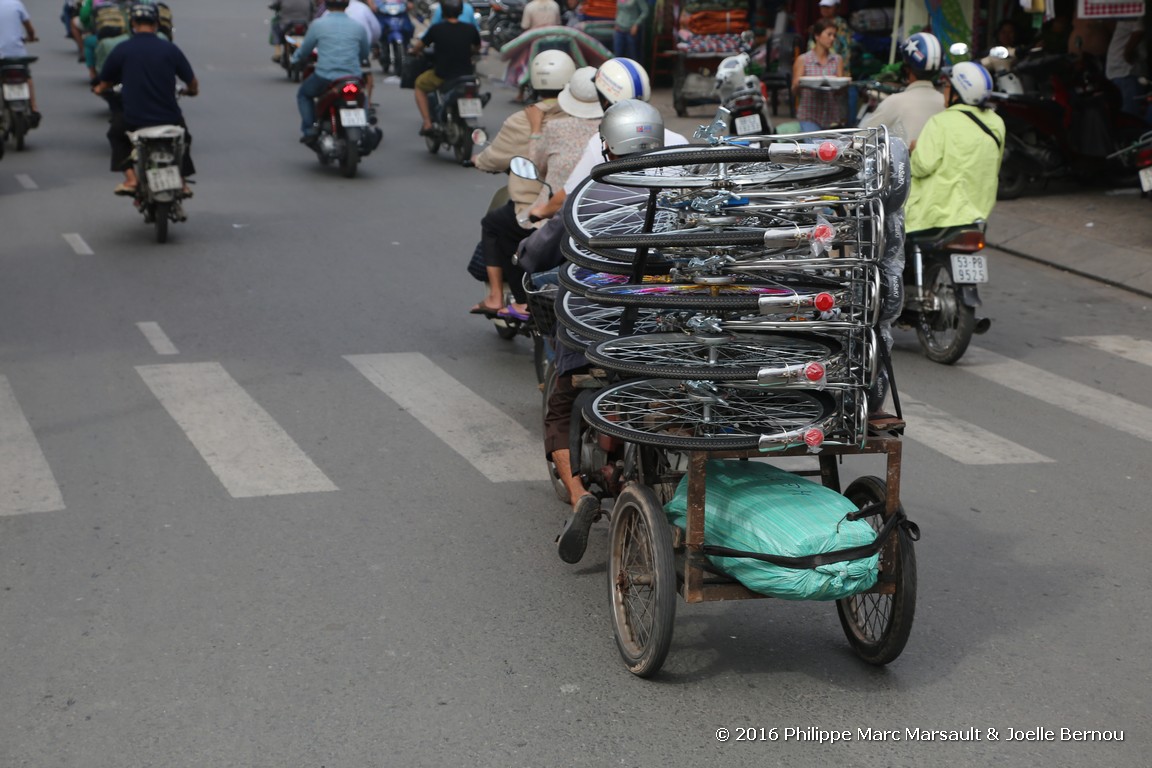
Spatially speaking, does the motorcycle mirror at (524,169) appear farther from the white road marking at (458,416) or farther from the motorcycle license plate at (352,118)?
the motorcycle license plate at (352,118)

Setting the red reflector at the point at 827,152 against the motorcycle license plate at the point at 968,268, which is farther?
the motorcycle license plate at the point at 968,268

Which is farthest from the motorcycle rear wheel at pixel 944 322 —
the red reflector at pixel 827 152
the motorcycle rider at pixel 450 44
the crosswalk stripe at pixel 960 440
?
the motorcycle rider at pixel 450 44

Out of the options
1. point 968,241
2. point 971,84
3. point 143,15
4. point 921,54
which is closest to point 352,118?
point 143,15

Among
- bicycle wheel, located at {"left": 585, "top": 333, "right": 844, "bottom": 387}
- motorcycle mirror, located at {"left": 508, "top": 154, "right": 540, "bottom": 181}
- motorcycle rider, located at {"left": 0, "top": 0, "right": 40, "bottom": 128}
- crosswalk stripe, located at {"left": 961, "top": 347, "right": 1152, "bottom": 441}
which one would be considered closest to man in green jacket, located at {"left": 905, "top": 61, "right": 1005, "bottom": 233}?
crosswalk stripe, located at {"left": 961, "top": 347, "right": 1152, "bottom": 441}

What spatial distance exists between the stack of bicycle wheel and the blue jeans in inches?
456

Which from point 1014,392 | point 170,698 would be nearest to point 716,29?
point 1014,392

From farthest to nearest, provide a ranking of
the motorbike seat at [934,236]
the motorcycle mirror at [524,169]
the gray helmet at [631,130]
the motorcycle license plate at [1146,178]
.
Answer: the motorcycle license plate at [1146,178] < the motorbike seat at [934,236] < the motorcycle mirror at [524,169] < the gray helmet at [631,130]

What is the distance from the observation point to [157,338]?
9234 millimetres

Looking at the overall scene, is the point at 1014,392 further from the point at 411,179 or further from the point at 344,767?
the point at 411,179

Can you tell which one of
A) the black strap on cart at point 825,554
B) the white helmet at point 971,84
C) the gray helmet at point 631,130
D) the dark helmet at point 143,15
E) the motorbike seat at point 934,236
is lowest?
the black strap on cart at point 825,554

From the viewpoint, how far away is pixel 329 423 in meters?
7.50

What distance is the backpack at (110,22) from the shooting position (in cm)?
A: 1739

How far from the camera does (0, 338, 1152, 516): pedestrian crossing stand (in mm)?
6574

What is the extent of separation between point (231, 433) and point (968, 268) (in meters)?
4.65
